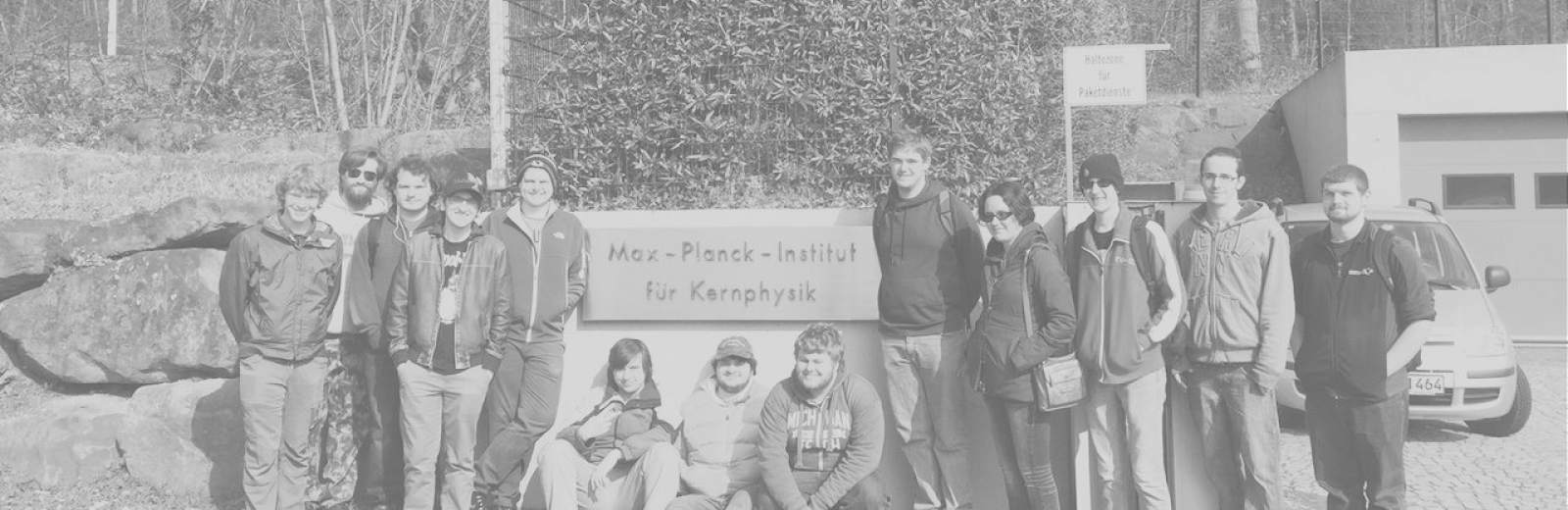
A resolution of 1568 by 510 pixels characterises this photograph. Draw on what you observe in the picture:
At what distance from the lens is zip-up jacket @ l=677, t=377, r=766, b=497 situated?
16.0 feet

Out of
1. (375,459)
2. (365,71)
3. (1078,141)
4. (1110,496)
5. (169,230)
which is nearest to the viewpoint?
(1110,496)

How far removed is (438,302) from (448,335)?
0.49 ft

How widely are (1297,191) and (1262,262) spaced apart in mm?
9160

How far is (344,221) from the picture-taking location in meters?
5.47

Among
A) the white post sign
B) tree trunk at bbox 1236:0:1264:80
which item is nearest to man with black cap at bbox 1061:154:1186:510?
the white post sign

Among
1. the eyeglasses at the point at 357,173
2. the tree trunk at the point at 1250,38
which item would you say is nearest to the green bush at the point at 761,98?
the eyeglasses at the point at 357,173

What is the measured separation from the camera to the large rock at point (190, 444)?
20.2 feet

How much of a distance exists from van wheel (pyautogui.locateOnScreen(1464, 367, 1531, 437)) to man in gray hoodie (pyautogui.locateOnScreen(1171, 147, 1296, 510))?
361 centimetres

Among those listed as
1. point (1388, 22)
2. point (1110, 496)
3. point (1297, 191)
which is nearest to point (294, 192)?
point (1110, 496)

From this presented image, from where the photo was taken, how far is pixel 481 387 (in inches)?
199

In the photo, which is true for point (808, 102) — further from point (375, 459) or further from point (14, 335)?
point (14, 335)

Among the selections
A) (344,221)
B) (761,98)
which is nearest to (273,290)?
(344,221)

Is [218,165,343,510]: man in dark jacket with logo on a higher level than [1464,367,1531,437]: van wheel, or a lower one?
higher

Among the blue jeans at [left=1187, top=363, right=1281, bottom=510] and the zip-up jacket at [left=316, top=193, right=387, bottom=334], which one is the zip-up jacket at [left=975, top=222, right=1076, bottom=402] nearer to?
the blue jeans at [left=1187, top=363, right=1281, bottom=510]
